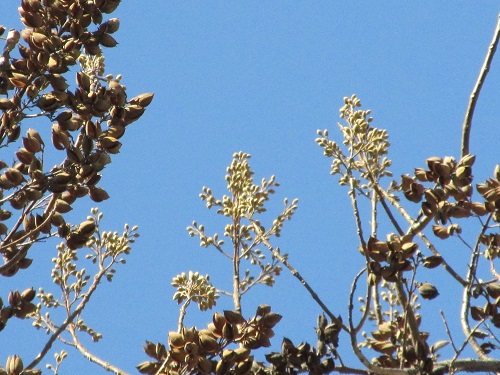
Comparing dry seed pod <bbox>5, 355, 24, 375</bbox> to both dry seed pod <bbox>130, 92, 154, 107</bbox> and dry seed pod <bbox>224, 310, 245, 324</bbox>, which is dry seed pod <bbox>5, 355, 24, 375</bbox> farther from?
dry seed pod <bbox>130, 92, 154, 107</bbox>

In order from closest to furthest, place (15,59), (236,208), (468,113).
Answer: (468,113)
(15,59)
(236,208)

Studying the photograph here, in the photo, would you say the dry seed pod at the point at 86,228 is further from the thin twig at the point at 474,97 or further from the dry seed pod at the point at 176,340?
the thin twig at the point at 474,97

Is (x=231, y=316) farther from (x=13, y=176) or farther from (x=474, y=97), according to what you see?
(x=474, y=97)

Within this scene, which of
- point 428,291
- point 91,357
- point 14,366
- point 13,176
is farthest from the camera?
point 91,357

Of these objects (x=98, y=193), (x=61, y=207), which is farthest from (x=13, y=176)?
(x=98, y=193)

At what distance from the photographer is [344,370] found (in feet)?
9.84

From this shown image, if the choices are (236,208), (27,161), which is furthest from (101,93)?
(236,208)

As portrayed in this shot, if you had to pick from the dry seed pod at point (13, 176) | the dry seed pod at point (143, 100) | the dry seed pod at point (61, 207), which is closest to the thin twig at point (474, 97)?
the dry seed pod at point (143, 100)

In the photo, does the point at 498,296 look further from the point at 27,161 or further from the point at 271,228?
the point at 271,228

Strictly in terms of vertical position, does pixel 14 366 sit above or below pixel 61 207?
below

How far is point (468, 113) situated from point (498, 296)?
0.80 m

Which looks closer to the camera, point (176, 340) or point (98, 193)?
point (176, 340)

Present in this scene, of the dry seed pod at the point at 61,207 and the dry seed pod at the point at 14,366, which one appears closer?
the dry seed pod at the point at 14,366

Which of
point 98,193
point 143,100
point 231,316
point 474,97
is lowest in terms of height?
point 231,316
